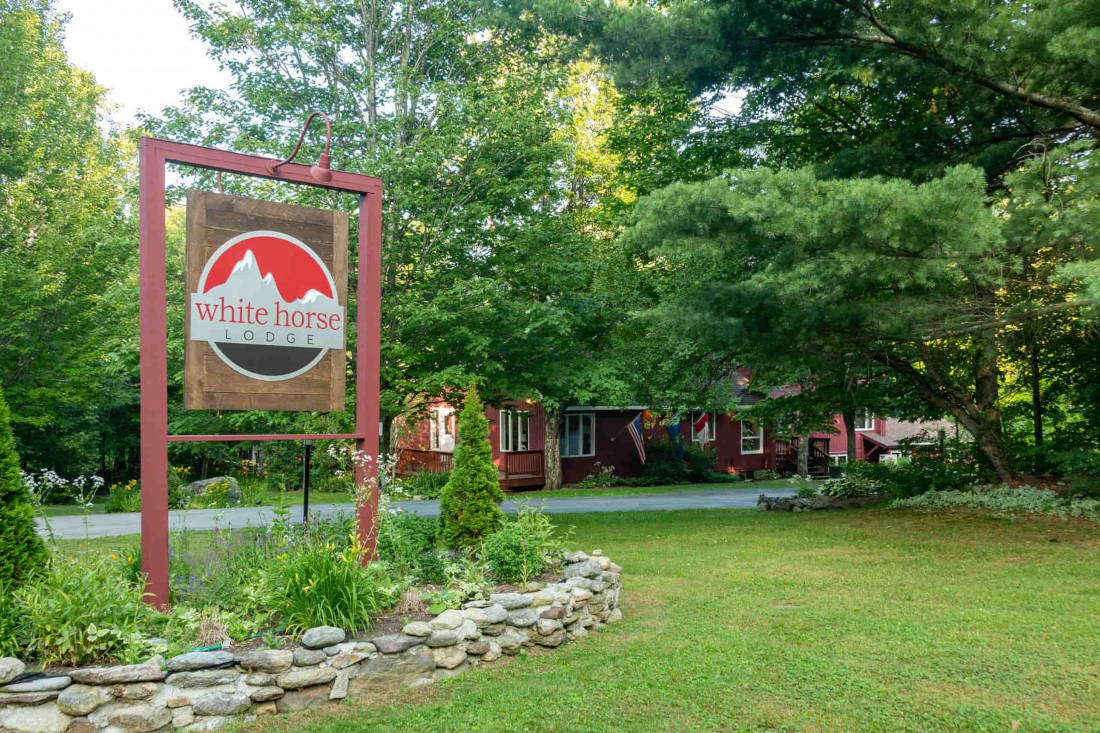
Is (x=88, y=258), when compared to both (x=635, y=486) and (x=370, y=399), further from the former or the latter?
(x=635, y=486)

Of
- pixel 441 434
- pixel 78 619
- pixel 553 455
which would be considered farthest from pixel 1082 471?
pixel 441 434

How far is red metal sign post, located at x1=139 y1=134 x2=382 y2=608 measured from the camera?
5.11 meters

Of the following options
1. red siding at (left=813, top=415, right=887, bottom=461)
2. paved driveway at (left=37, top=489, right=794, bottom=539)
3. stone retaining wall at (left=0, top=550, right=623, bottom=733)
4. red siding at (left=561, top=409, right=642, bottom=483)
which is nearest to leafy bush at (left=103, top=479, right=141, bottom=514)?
paved driveway at (left=37, top=489, right=794, bottom=539)

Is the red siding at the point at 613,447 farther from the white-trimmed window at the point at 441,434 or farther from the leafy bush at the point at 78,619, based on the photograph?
the leafy bush at the point at 78,619

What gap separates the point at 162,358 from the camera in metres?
5.27

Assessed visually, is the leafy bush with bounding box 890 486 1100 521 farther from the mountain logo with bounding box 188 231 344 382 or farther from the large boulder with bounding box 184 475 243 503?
the large boulder with bounding box 184 475 243 503

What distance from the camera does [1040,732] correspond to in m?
3.82

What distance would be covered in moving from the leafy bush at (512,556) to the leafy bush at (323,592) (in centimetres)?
110

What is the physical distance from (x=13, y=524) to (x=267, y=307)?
215cm

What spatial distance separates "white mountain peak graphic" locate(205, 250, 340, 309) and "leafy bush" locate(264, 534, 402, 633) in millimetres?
1940

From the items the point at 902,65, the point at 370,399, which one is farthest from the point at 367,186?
the point at 902,65

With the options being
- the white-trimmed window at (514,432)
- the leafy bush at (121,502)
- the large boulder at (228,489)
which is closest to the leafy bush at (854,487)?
the white-trimmed window at (514,432)

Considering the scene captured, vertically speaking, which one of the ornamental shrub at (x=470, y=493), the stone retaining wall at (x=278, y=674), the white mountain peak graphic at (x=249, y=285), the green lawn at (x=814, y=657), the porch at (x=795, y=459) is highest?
the white mountain peak graphic at (x=249, y=285)

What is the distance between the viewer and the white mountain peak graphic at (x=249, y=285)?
18.3 feet
